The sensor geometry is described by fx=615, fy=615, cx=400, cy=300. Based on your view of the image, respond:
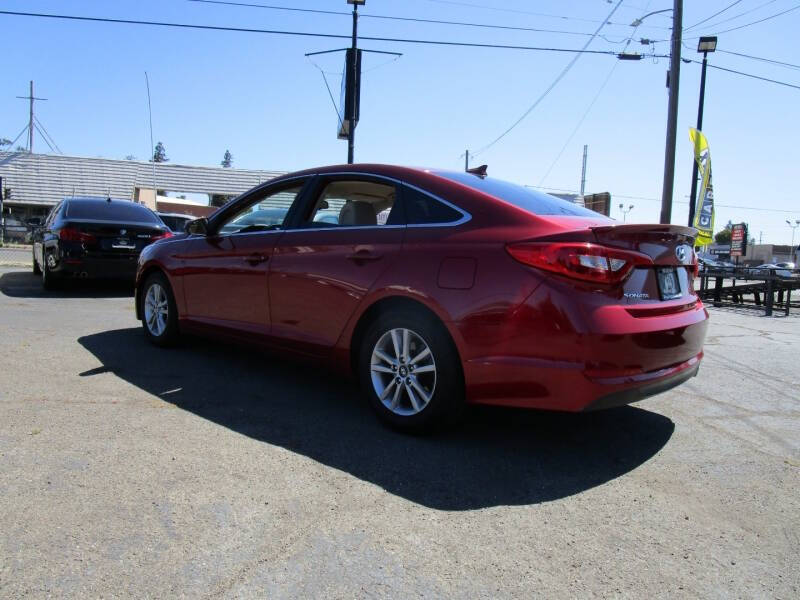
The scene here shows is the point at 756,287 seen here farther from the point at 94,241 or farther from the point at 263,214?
the point at 94,241

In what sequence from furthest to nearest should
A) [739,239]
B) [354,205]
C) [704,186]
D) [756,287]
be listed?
[739,239], [704,186], [756,287], [354,205]

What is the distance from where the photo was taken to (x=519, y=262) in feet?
10.4

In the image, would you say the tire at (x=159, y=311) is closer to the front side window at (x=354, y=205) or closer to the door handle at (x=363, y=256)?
the front side window at (x=354, y=205)

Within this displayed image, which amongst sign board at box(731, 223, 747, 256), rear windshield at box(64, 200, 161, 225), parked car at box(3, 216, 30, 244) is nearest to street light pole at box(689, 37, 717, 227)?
sign board at box(731, 223, 747, 256)

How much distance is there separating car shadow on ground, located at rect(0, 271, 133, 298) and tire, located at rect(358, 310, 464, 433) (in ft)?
24.5

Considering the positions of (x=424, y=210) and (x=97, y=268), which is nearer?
(x=424, y=210)

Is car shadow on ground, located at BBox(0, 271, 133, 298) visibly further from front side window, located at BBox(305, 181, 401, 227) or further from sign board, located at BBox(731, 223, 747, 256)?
sign board, located at BBox(731, 223, 747, 256)

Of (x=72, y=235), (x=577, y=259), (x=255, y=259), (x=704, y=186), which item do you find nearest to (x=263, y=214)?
(x=255, y=259)

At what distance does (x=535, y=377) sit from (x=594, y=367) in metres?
0.29

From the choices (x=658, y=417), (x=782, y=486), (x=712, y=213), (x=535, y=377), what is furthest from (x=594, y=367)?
(x=712, y=213)

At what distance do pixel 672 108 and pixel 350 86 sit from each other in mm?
8032

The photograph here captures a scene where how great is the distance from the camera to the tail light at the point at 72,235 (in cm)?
900

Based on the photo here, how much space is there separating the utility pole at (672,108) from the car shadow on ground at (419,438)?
39.8 ft

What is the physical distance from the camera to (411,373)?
3.58 m
